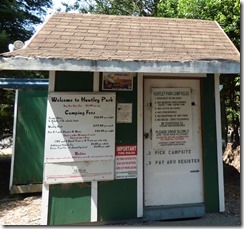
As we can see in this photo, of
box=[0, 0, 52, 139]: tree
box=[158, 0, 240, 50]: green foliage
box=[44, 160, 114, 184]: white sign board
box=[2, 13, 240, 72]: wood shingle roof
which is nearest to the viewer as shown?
box=[2, 13, 240, 72]: wood shingle roof

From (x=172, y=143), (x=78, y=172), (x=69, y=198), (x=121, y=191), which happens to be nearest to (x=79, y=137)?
(x=78, y=172)

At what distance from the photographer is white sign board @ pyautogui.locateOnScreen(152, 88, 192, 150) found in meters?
4.48

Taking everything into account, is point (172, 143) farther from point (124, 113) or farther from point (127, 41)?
point (127, 41)

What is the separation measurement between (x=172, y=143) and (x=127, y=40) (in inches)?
76.0

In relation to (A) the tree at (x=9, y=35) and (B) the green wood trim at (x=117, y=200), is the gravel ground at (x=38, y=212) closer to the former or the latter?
(B) the green wood trim at (x=117, y=200)

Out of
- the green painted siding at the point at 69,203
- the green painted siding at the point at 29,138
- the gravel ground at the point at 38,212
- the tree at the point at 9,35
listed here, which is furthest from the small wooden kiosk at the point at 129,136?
the tree at the point at 9,35

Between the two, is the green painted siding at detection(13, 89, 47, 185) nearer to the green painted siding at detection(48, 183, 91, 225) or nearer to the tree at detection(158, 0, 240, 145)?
the green painted siding at detection(48, 183, 91, 225)

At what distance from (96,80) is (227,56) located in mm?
2116

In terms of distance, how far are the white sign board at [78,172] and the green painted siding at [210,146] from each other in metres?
1.63

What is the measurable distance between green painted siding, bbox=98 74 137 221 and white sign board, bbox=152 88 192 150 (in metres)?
0.38

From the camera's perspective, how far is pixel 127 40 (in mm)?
4637

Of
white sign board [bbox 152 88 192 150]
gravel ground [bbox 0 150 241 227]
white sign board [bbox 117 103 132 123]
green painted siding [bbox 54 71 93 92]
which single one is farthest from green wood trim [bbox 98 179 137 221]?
green painted siding [bbox 54 71 93 92]

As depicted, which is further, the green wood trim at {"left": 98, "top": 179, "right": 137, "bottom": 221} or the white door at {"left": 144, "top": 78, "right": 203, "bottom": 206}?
the white door at {"left": 144, "top": 78, "right": 203, "bottom": 206}

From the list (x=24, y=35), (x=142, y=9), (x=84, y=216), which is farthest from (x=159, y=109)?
(x=142, y=9)
